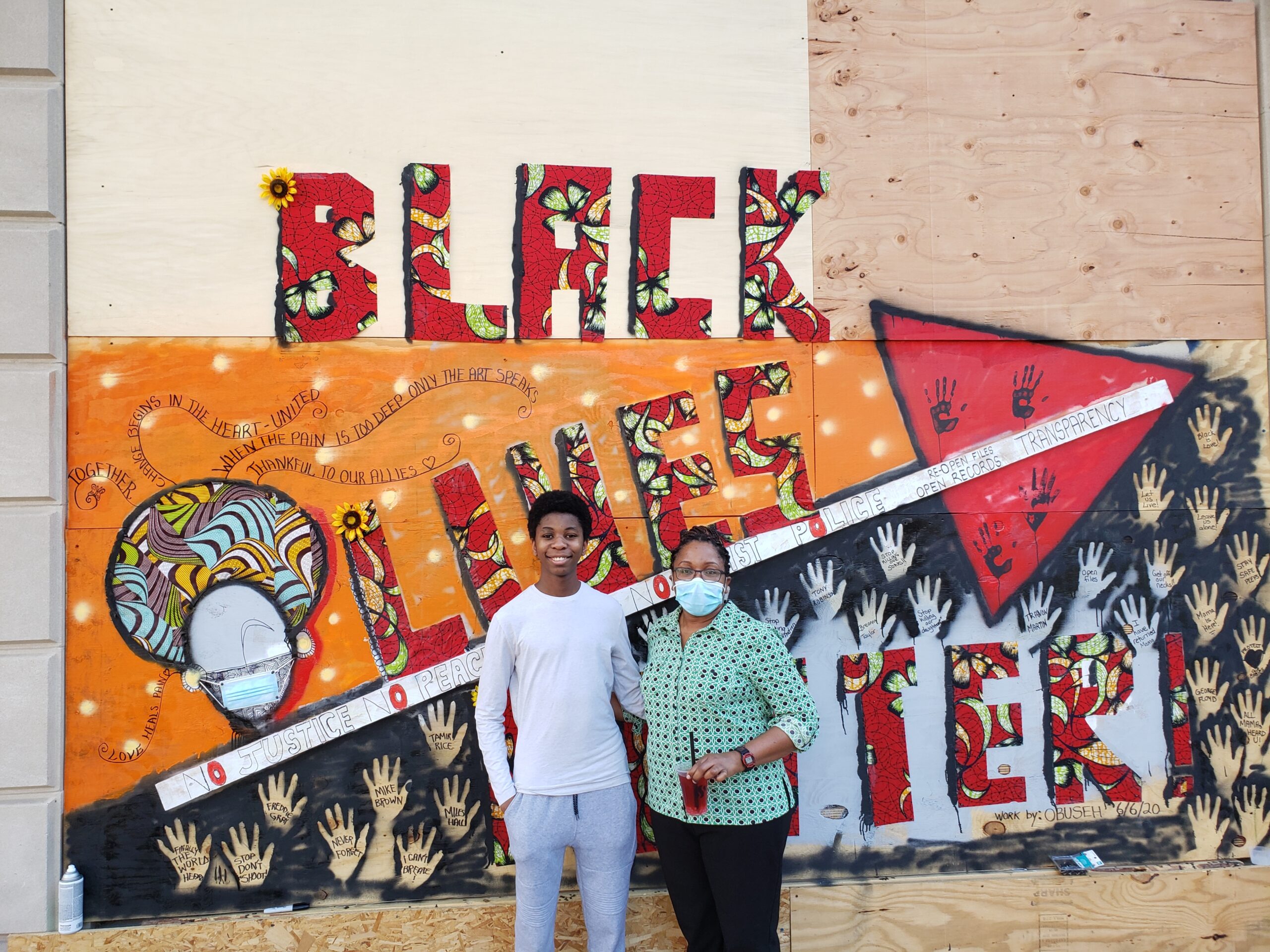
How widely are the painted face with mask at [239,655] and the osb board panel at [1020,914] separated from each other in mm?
2368

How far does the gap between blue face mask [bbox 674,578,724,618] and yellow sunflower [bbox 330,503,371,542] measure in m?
1.46

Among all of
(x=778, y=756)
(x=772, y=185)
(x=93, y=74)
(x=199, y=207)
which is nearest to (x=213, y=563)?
(x=199, y=207)

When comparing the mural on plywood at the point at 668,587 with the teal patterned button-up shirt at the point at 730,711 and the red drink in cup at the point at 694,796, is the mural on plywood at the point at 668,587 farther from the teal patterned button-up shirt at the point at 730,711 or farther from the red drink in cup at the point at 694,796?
the red drink in cup at the point at 694,796

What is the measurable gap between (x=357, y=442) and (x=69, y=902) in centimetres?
211

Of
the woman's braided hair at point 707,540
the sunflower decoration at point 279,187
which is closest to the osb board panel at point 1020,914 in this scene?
the woman's braided hair at point 707,540

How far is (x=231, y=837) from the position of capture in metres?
3.32

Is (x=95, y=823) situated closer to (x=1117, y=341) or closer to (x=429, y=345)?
(x=429, y=345)

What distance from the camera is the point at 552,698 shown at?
2801 millimetres

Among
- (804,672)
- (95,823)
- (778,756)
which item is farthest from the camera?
(804,672)

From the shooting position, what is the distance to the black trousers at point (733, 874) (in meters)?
2.67

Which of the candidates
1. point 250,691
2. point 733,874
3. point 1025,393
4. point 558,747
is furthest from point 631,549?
point 1025,393

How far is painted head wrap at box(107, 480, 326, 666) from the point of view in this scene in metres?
3.33

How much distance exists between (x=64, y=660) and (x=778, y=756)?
2.87 meters

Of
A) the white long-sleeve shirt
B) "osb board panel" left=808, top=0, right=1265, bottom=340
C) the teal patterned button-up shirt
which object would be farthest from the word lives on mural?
the teal patterned button-up shirt
